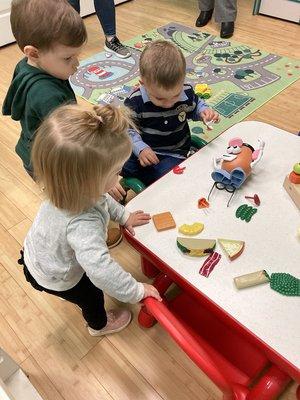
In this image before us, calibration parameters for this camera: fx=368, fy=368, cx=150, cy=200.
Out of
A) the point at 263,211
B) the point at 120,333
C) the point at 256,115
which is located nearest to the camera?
the point at 263,211

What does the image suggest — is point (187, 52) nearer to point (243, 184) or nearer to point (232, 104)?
point (232, 104)

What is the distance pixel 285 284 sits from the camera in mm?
676

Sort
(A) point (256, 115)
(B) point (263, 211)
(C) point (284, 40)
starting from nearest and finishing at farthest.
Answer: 1. (B) point (263, 211)
2. (A) point (256, 115)
3. (C) point (284, 40)

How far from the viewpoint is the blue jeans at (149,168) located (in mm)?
1121

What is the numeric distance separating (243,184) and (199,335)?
1.25 feet

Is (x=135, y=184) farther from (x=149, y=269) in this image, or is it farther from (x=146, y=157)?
(x=149, y=269)

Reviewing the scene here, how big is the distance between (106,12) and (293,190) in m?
1.78

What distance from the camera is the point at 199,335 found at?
2.94 feet

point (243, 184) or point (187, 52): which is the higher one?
point (243, 184)

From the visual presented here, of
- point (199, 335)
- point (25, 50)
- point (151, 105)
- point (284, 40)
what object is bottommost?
point (199, 335)

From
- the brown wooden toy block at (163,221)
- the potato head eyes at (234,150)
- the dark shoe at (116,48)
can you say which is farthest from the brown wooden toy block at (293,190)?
the dark shoe at (116,48)

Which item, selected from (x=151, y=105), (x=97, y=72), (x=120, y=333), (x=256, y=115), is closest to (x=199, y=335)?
(x=120, y=333)

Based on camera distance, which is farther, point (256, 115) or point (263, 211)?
point (256, 115)

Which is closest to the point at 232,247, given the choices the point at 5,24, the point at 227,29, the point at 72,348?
the point at 72,348
